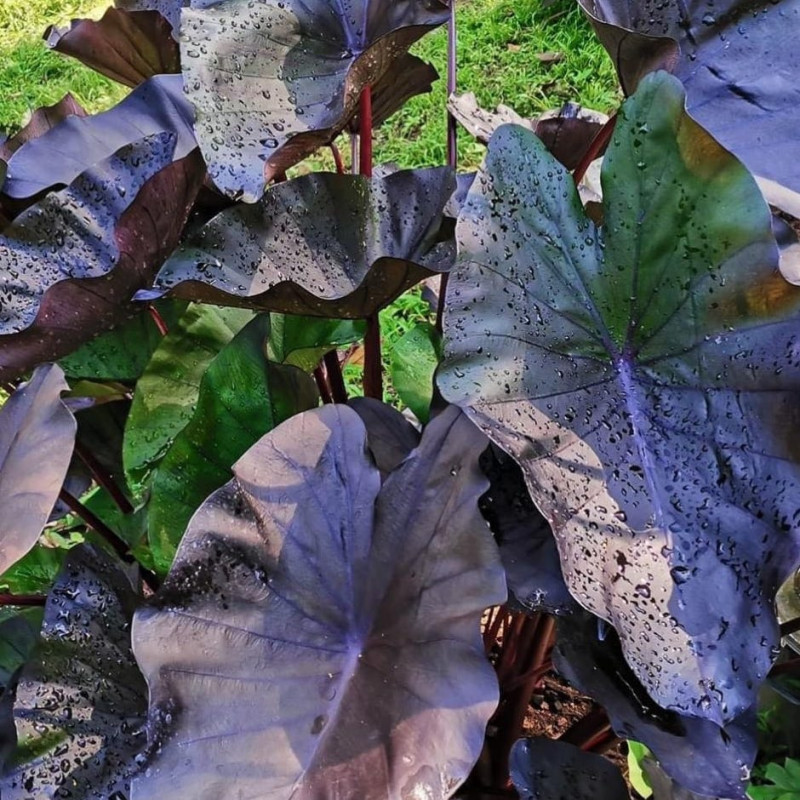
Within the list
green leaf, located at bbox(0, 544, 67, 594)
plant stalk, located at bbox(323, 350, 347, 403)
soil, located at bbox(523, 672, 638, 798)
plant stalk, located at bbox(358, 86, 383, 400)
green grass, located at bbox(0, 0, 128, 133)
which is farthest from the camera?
green grass, located at bbox(0, 0, 128, 133)

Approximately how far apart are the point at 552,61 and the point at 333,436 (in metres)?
2.30

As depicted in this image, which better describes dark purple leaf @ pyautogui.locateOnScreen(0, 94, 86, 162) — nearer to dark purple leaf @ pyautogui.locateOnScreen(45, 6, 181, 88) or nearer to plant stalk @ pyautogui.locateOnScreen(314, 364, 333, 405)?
dark purple leaf @ pyautogui.locateOnScreen(45, 6, 181, 88)

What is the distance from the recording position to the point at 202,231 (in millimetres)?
746

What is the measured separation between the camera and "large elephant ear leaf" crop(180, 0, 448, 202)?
73 cm

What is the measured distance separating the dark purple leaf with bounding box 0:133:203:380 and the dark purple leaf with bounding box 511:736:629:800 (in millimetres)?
524

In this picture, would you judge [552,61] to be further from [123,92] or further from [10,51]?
[10,51]

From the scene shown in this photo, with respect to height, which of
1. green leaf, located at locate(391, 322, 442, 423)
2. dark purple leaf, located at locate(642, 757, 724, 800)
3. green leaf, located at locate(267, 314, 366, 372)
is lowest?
dark purple leaf, located at locate(642, 757, 724, 800)

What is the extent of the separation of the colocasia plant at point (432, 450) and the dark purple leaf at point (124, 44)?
0.25 m

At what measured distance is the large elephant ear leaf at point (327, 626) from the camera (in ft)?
1.87

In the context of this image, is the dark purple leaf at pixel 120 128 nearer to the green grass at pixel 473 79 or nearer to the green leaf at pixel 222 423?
the green leaf at pixel 222 423

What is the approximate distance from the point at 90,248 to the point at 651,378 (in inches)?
22.7

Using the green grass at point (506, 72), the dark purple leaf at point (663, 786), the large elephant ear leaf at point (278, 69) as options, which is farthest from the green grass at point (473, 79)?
the dark purple leaf at point (663, 786)

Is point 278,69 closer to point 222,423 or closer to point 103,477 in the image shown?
point 222,423

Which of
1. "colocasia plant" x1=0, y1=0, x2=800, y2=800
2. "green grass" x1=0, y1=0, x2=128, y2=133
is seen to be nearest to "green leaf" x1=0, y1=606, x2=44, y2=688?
"colocasia plant" x1=0, y1=0, x2=800, y2=800
